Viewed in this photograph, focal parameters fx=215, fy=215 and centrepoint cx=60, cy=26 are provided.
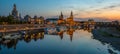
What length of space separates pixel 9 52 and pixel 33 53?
474 cm

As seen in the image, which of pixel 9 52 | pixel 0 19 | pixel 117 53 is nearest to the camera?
pixel 117 53

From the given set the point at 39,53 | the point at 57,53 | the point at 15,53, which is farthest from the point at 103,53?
the point at 15,53

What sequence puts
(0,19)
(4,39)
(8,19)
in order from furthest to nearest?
(8,19) < (0,19) < (4,39)

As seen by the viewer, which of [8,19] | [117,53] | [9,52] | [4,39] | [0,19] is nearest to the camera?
[117,53]

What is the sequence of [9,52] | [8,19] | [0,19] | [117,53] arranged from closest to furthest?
[117,53] → [9,52] → [0,19] → [8,19]

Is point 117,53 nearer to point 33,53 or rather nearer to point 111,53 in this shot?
point 111,53

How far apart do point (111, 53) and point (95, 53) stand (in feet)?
9.27

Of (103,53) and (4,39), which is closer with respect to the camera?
(103,53)

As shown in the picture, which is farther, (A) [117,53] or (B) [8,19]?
(B) [8,19]

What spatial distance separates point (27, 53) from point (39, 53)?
2.15m

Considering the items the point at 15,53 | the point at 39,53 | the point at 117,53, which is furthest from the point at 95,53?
the point at 15,53

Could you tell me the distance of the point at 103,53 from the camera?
1512 inches

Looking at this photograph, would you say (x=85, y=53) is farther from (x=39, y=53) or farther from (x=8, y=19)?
(x=8, y=19)

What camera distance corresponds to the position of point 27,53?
1499 inches
